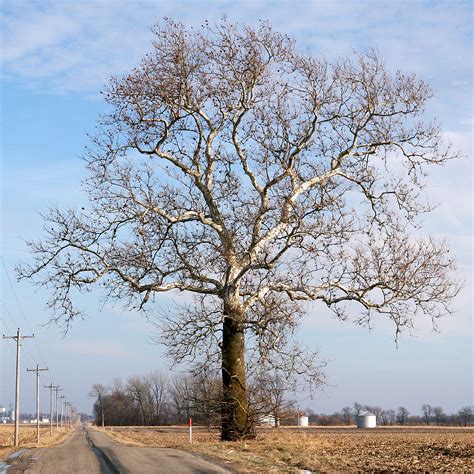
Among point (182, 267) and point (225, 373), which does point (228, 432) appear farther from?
point (182, 267)

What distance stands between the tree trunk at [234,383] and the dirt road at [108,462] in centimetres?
308

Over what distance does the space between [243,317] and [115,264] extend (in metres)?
4.34

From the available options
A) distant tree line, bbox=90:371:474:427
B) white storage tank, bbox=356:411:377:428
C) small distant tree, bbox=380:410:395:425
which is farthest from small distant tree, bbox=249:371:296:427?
small distant tree, bbox=380:410:395:425

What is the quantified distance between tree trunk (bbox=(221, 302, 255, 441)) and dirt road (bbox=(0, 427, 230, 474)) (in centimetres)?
308

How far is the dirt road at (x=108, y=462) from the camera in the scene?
16188 millimetres

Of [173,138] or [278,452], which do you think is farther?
[173,138]

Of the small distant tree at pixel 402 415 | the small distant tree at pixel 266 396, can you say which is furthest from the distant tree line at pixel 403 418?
the small distant tree at pixel 266 396

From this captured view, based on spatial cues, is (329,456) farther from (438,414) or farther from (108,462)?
(438,414)

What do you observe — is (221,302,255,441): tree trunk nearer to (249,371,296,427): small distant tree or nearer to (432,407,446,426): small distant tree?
(249,371,296,427): small distant tree

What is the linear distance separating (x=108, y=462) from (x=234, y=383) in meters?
6.70

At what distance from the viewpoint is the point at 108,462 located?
18.2 m

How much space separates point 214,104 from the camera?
2375cm

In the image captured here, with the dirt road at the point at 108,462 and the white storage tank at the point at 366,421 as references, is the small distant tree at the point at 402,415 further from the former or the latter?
the dirt road at the point at 108,462

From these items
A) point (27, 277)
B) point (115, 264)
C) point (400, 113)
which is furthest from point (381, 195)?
point (27, 277)
